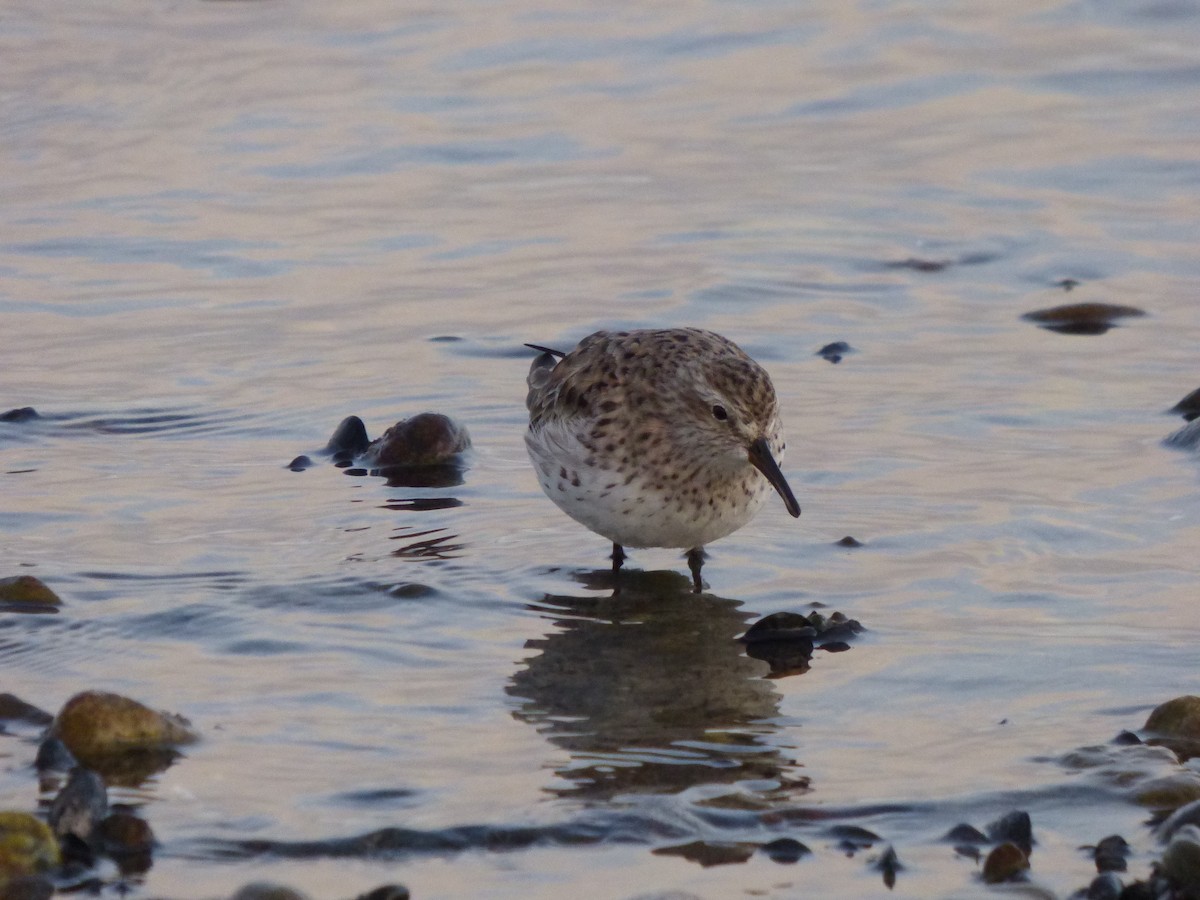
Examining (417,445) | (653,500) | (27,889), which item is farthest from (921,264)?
(27,889)

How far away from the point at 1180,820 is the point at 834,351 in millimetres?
6344

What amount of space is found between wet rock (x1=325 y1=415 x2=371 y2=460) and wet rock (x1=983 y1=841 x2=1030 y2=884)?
532cm

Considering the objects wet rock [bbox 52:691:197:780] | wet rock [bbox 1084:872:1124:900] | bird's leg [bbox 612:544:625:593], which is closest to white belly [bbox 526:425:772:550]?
bird's leg [bbox 612:544:625:593]

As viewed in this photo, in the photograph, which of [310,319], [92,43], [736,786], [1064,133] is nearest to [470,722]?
[736,786]

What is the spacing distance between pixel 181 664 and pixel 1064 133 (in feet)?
38.8

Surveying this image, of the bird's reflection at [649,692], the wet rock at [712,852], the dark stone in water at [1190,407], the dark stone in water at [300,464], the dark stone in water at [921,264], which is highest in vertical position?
the dark stone in water at [921,264]

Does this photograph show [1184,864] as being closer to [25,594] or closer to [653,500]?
[653,500]

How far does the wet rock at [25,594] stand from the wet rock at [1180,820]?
458 cm

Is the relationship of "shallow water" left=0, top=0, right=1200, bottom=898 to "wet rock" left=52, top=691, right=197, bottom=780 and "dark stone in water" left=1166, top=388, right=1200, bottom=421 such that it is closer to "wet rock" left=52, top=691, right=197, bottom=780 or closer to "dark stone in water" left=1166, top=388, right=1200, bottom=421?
"wet rock" left=52, top=691, right=197, bottom=780

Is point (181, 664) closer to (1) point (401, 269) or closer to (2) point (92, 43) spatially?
(1) point (401, 269)

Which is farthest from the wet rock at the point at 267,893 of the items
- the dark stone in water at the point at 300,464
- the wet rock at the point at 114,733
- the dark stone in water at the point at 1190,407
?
the dark stone in water at the point at 1190,407

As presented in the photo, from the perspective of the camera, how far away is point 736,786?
21.3 ft

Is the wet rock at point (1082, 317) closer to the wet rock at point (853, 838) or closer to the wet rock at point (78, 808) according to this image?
the wet rock at point (853, 838)

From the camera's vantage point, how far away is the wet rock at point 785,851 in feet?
19.3
